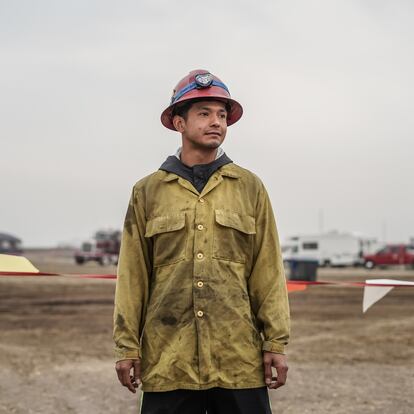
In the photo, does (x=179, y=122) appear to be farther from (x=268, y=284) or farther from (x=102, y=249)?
(x=102, y=249)

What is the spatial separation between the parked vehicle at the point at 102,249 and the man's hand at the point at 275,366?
143ft

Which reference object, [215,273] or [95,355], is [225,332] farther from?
[95,355]

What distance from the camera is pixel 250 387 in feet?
8.73

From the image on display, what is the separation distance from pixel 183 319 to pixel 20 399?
13.6 feet

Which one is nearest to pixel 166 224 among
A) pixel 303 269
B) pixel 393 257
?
pixel 303 269

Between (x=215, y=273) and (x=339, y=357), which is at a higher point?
(x=215, y=273)

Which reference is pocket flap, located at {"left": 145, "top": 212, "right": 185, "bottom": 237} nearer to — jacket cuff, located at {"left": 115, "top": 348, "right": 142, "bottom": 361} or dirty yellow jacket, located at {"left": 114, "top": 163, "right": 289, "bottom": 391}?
dirty yellow jacket, located at {"left": 114, "top": 163, "right": 289, "bottom": 391}

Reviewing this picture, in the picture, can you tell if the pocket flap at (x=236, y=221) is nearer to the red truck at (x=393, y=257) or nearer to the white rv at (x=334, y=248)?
the red truck at (x=393, y=257)

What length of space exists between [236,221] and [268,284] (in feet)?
0.99

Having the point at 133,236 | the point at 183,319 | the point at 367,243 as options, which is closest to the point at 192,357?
the point at 183,319

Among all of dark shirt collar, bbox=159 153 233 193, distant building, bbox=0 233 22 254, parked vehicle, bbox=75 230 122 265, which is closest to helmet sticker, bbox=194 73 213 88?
dark shirt collar, bbox=159 153 233 193

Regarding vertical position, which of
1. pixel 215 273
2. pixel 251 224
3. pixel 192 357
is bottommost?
pixel 192 357

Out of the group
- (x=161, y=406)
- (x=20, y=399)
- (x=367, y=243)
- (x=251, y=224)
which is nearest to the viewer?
(x=161, y=406)

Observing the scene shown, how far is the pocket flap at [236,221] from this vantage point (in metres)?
2.76
